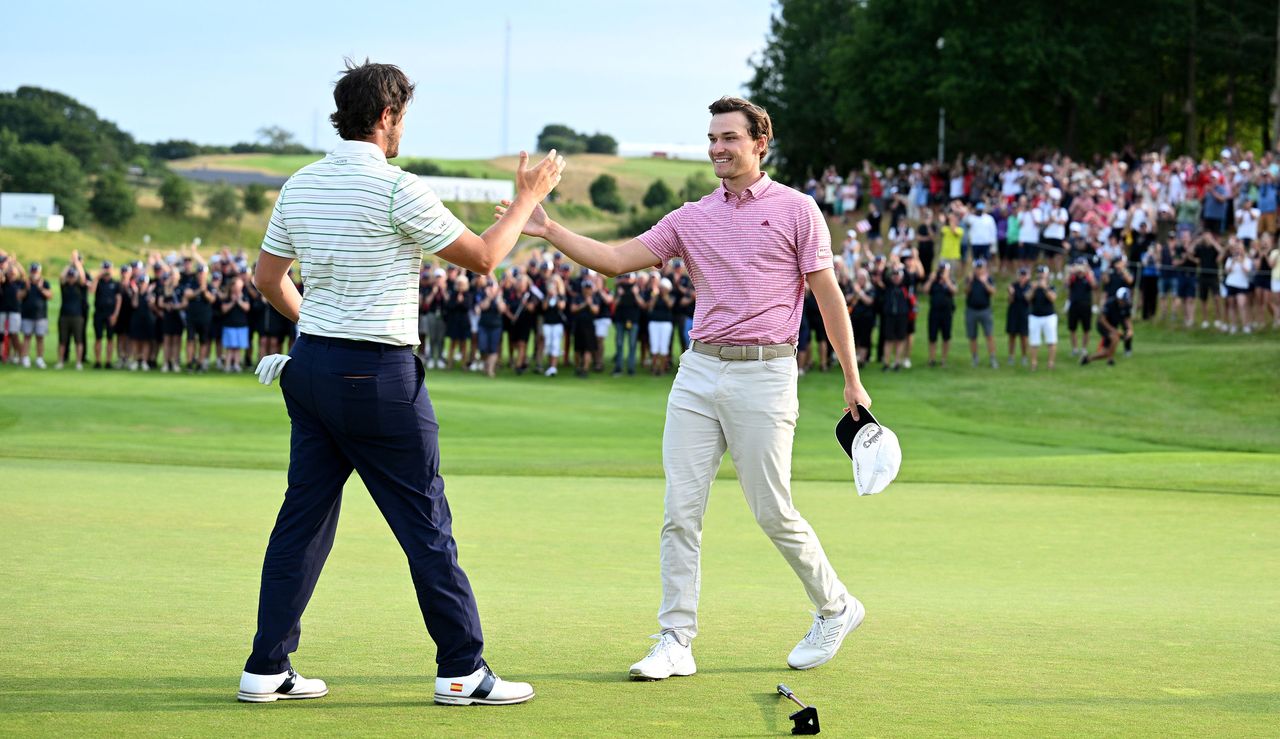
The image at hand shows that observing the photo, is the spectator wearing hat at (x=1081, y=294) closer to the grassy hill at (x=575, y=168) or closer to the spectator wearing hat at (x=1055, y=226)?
the spectator wearing hat at (x=1055, y=226)

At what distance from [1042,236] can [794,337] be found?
3204 centimetres

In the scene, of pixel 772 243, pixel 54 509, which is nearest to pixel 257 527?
pixel 54 509

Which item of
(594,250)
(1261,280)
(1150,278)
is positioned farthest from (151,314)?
(594,250)

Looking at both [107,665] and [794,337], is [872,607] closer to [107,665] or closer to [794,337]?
[794,337]

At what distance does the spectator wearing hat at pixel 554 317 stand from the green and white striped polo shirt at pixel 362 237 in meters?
25.5

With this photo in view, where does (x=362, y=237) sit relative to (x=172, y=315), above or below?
above

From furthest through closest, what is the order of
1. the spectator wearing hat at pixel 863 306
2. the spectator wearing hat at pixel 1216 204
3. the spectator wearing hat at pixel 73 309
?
the spectator wearing hat at pixel 1216 204 → the spectator wearing hat at pixel 73 309 → the spectator wearing hat at pixel 863 306

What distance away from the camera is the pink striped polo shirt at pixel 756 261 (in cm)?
612

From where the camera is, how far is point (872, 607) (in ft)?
24.0

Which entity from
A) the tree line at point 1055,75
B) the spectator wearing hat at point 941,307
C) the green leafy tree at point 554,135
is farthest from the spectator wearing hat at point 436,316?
the green leafy tree at point 554,135

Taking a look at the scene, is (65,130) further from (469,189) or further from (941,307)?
(941,307)

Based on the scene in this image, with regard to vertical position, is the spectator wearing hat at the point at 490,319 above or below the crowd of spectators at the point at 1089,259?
below

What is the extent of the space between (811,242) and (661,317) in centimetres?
2450

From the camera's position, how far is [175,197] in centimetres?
8738
